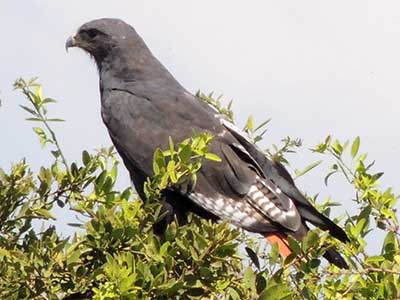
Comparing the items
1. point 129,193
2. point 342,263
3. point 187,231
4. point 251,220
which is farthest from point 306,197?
point 187,231

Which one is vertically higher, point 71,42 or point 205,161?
point 71,42

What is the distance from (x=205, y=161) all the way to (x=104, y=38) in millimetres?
1296

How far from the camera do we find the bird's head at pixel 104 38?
19.9 ft

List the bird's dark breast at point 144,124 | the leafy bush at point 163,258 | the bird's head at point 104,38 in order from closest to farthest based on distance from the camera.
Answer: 1. the leafy bush at point 163,258
2. the bird's dark breast at point 144,124
3. the bird's head at point 104,38

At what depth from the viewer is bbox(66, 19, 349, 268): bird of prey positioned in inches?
202

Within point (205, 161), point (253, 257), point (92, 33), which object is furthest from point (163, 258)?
point (92, 33)

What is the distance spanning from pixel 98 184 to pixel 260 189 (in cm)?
126

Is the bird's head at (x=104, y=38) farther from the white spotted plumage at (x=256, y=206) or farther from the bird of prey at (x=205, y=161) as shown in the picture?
the white spotted plumage at (x=256, y=206)

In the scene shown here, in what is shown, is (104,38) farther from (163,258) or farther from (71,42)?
(163,258)

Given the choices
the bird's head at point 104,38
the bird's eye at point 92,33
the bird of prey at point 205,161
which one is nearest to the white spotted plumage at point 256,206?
the bird of prey at point 205,161

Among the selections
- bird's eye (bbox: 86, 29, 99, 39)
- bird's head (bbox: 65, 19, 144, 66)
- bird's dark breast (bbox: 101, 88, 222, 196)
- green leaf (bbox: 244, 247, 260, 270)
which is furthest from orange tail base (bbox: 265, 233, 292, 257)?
bird's eye (bbox: 86, 29, 99, 39)

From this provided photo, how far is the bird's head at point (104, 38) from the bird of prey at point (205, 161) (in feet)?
0.99

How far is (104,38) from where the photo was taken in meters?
6.14

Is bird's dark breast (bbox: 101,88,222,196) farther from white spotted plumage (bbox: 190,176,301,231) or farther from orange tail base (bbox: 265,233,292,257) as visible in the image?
orange tail base (bbox: 265,233,292,257)
